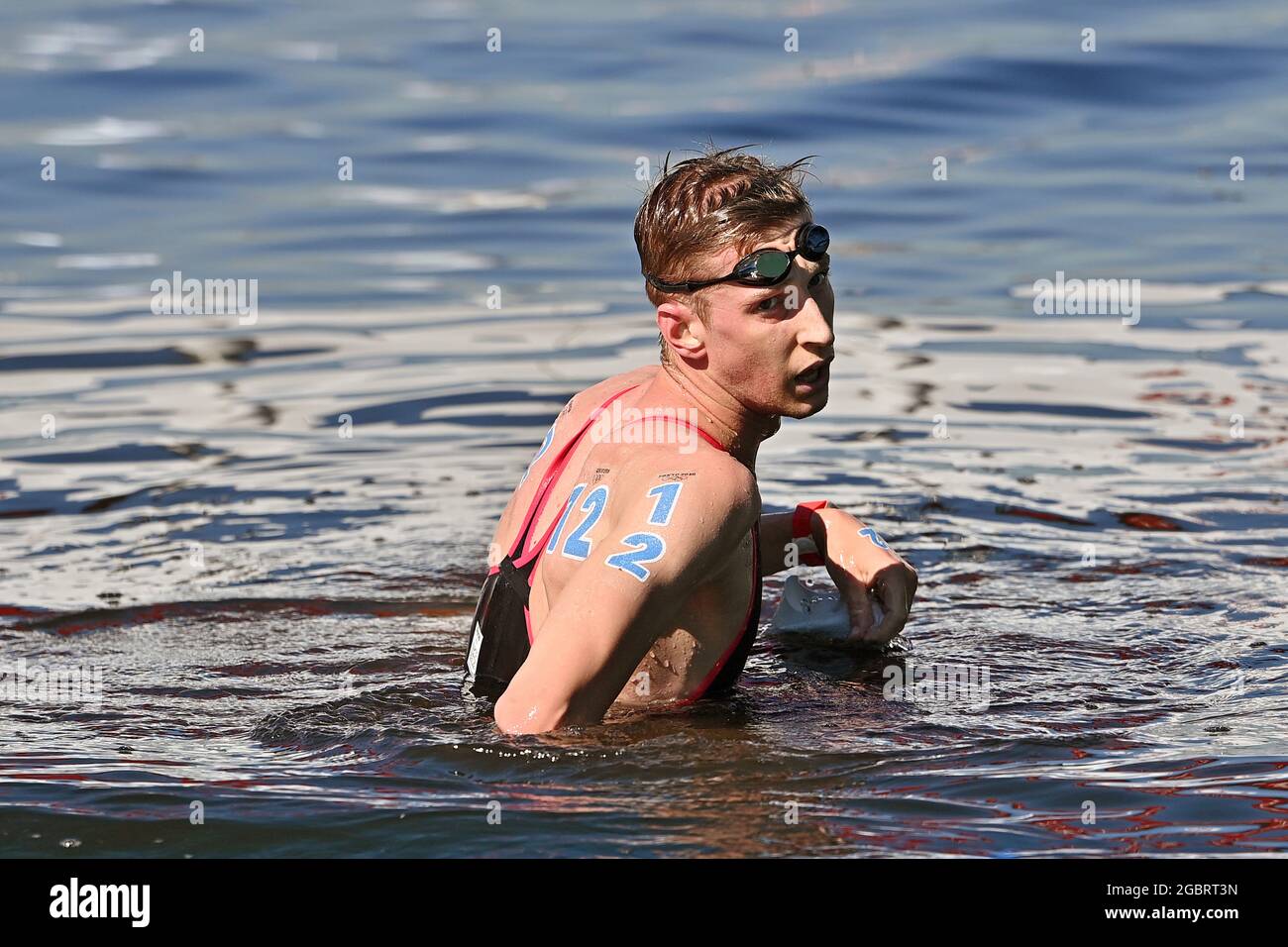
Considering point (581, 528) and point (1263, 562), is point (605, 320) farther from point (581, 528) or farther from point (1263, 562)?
point (581, 528)

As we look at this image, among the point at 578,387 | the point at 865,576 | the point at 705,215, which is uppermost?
the point at 705,215

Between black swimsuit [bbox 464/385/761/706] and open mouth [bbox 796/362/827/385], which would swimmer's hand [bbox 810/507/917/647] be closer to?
black swimsuit [bbox 464/385/761/706]

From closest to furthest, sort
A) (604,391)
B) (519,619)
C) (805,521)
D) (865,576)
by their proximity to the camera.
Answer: (519,619) < (604,391) < (865,576) < (805,521)

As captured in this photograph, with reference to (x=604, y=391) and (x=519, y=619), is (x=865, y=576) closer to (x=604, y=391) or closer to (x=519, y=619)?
(x=604, y=391)

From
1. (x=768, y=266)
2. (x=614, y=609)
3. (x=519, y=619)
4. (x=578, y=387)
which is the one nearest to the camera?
(x=614, y=609)

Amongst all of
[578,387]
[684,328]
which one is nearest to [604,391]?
[684,328]

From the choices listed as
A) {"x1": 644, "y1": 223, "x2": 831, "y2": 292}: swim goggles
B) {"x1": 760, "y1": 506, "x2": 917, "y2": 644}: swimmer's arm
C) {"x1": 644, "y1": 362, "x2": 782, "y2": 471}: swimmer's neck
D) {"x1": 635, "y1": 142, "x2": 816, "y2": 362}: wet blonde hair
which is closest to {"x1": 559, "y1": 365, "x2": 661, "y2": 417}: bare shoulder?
{"x1": 644, "y1": 362, "x2": 782, "y2": 471}: swimmer's neck

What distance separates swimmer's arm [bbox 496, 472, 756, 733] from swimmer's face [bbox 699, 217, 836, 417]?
38 centimetres

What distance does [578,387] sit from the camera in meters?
9.61

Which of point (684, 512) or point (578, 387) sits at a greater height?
point (578, 387)

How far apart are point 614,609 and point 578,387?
18.0 ft

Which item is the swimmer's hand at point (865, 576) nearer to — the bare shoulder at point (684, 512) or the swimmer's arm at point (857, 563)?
the swimmer's arm at point (857, 563)

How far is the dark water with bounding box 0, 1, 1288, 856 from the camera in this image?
14.7 ft
